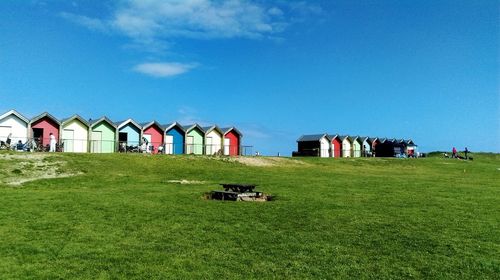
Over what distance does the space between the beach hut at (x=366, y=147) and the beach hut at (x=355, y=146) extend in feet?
2.22

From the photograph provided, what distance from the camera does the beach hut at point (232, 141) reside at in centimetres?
6584

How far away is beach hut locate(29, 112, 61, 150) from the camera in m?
48.7

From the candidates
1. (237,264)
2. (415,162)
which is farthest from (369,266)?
(415,162)

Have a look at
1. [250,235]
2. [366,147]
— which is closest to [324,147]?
[366,147]

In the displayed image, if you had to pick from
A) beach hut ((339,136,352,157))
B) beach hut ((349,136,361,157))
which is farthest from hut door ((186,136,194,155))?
beach hut ((349,136,361,157))

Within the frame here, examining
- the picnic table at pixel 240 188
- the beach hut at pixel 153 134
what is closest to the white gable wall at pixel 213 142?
the beach hut at pixel 153 134

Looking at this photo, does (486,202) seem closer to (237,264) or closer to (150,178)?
(237,264)

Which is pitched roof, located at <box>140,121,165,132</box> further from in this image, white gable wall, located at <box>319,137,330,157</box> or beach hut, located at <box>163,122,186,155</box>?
white gable wall, located at <box>319,137,330,157</box>

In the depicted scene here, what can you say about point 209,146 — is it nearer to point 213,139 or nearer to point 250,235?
point 213,139

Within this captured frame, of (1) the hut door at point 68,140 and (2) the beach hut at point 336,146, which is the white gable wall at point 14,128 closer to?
(1) the hut door at point 68,140

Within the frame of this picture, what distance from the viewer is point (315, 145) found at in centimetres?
7831

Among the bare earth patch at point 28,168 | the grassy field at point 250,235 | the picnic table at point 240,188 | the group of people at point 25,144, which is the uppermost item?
the group of people at point 25,144

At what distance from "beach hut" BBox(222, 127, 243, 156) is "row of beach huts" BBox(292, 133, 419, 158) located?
54.0ft

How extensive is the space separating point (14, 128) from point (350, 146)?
56.9m
